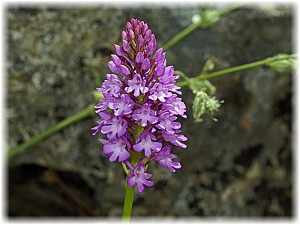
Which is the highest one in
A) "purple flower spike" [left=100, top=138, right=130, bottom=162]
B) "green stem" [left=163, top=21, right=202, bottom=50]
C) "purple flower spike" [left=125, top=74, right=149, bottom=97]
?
"green stem" [left=163, top=21, right=202, bottom=50]

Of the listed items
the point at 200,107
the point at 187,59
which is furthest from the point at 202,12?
the point at 200,107

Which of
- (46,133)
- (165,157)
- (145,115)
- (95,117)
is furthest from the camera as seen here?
(95,117)

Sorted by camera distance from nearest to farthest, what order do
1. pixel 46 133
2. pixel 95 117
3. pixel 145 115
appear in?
pixel 145 115 < pixel 46 133 < pixel 95 117

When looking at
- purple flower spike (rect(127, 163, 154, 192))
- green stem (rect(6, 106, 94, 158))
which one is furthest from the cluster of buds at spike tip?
green stem (rect(6, 106, 94, 158))

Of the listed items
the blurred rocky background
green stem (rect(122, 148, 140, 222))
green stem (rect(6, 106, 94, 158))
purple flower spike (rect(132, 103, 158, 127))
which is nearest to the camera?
purple flower spike (rect(132, 103, 158, 127))

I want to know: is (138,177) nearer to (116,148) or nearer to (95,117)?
(116,148)

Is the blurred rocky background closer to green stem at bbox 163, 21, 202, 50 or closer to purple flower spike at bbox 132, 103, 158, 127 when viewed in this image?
green stem at bbox 163, 21, 202, 50

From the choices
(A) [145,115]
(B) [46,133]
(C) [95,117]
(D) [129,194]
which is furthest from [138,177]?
(C) [95,117]
